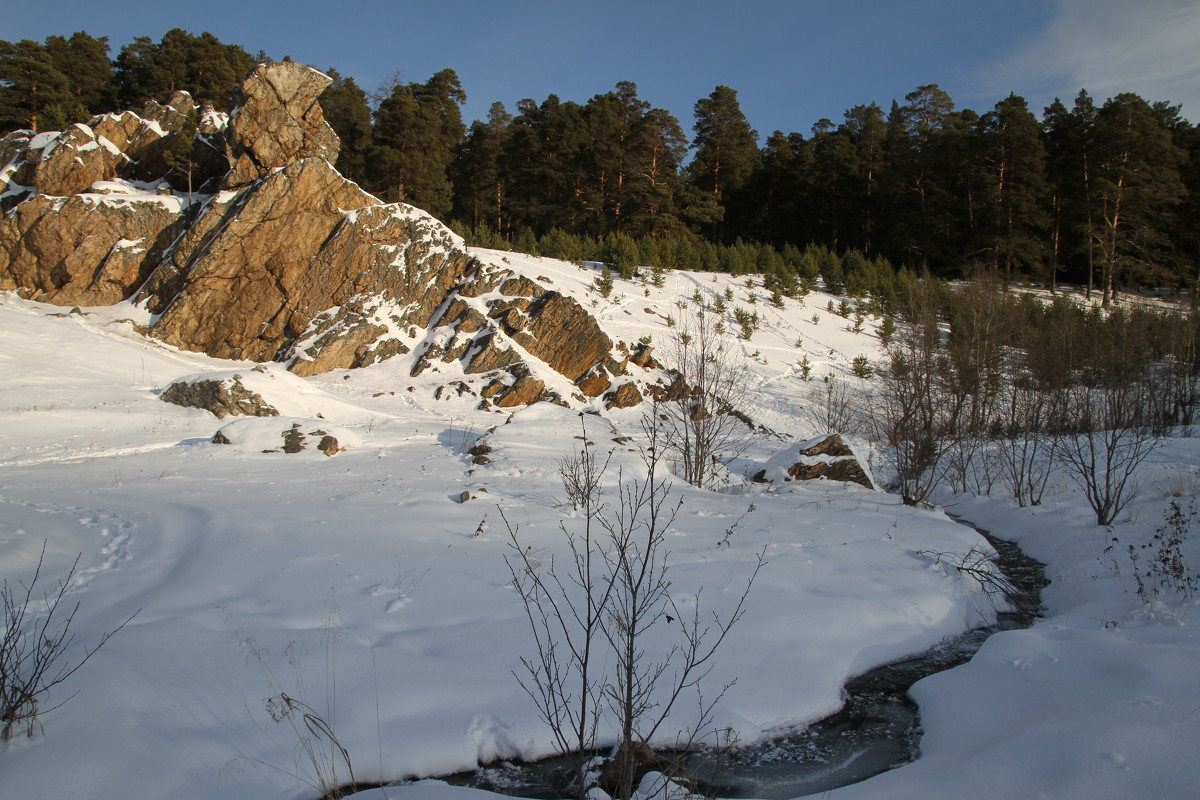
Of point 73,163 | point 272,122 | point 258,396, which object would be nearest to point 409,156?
point 272,122

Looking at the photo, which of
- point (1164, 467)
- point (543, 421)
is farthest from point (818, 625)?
point (1164, 467)

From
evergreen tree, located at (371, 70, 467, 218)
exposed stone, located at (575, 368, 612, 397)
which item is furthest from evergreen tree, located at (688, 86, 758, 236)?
exposed stone, located at (575, 368, 612, 397)

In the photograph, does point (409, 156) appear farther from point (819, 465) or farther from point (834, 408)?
point (819, 465)

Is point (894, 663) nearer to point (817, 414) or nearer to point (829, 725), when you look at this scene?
point (829, 725)

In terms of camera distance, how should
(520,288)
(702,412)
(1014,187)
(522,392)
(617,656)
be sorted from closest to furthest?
(617,656), (702,412), (522,392), (520,288), (1014,187)

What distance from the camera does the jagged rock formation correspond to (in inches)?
734

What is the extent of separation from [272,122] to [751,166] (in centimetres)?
3219

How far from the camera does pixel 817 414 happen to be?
19.8m

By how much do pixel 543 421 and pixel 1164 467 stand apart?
11993mm

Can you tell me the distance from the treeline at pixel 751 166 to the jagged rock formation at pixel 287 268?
26.8 feet

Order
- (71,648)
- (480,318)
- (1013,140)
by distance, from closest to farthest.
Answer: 1. (71,648)
2. (480,318)
3. (1013,140)

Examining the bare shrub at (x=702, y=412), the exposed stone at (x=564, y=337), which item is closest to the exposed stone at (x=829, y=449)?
the bare shrub at (x=702, y=412)

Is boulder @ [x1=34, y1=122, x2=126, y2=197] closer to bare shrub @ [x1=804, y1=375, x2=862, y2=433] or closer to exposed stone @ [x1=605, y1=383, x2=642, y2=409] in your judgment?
exposed stone @ [x1=605, y1=383, x2=642, y2=409]

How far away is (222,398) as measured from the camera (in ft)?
42.6
